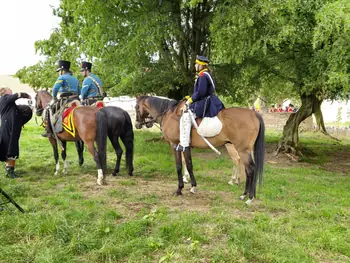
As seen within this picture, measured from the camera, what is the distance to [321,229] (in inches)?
183

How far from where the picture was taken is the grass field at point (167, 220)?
3854mm

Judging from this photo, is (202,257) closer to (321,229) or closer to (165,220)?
(165,220)

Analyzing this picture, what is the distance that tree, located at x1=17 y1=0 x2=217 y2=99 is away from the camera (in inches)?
381

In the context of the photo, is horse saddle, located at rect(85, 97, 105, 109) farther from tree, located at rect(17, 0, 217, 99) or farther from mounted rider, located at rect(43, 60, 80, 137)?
tree, located at rect(17, 0, 217, 99)

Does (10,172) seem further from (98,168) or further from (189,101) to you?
(189,101)

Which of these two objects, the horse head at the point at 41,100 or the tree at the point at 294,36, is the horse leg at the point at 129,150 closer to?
the horse head at the point at 41,100

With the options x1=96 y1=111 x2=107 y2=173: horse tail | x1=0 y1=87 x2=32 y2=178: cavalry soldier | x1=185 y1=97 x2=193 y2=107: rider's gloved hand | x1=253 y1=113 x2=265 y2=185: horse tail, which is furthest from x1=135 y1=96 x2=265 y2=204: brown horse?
x1=0 y1=87 x2=32 y2=178: cavalry soldier

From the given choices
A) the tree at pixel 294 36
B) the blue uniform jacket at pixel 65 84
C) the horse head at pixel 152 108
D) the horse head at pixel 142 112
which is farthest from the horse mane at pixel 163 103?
the tree at pixel 294 36

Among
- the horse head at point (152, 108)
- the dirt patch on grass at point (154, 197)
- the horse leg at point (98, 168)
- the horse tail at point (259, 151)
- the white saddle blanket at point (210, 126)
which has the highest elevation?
the horse head at point (152, 108)

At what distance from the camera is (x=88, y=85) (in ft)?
27.7

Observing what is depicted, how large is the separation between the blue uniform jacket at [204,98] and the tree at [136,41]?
3.13 metres

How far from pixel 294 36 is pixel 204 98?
4.24m

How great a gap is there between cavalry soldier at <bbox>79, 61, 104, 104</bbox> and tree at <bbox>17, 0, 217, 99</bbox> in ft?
4.71

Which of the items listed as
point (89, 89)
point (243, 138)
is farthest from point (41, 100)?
point (243, 138)
